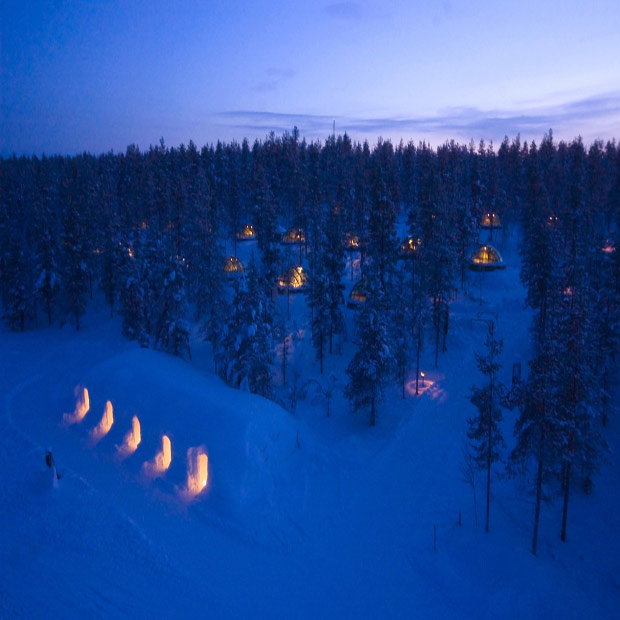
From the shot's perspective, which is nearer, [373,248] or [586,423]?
[586,423]

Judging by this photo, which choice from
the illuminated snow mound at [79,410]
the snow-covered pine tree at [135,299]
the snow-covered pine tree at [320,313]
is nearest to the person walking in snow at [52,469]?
the illuminated snow mound at [79,410]

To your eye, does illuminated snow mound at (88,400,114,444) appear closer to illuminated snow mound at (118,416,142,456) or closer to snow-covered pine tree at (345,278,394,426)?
illuminated snow mound at (118,416,142,456)

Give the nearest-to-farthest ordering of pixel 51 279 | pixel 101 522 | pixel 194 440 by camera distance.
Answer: pixel 101 522, pixel 194 440, pixel 51 279

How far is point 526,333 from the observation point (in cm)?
4331

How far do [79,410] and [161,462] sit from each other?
7080 millimetres

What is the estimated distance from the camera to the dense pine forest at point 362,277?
67.4 ft

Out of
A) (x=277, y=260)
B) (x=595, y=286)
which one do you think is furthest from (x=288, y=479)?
(x=277, y=260)

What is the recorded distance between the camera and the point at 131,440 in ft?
75.5

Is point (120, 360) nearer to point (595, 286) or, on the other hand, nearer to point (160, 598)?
point (160, 598)

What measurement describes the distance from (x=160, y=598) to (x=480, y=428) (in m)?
13.5

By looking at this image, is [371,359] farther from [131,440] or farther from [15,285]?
[15,285]

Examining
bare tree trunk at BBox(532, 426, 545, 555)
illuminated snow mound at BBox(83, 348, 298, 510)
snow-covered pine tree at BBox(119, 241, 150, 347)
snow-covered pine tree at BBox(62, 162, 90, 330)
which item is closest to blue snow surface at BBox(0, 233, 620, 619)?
illuminated snow mound at BBox(83, 348, 298, 510)

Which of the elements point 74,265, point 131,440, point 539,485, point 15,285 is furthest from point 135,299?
point 539,485

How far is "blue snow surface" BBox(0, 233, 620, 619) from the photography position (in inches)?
630
